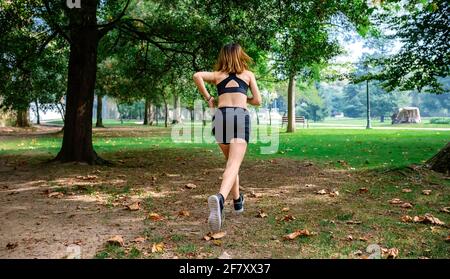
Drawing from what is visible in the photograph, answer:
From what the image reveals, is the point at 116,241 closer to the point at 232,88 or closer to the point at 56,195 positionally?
the point at 232,88

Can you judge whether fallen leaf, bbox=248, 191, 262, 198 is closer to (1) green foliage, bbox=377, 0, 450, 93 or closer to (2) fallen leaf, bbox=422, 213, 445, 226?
(2) fallen leaf, bbox=422, 213, 445, 226

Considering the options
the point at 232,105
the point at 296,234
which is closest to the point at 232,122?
the point at 232,105

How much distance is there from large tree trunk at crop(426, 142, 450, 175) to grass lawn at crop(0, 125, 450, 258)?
0.29 m

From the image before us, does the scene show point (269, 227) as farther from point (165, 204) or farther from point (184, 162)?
point (184, 162)

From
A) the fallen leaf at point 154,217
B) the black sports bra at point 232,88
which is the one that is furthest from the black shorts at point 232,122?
the fallen leaf at point 154,217

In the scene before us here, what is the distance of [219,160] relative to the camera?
42.3ft

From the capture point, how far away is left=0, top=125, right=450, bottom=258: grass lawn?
432 centimetres

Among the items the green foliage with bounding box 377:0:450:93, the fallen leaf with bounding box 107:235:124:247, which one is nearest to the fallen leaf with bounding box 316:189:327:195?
the fallen leaf with bounding box 107:235:124:247

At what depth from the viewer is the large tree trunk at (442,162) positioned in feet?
28.5

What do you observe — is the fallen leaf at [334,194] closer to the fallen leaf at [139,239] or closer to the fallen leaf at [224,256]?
the fallen leaf at [224,256]

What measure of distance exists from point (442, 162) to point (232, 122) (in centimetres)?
596

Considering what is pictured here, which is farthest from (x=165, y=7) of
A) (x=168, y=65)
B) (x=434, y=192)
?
(x=434, y=192)

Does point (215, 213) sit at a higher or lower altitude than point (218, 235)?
higher

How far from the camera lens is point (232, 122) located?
5.10m
